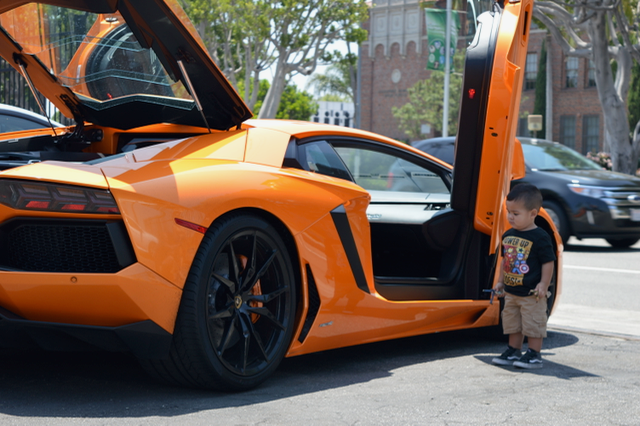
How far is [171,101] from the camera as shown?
159 inches

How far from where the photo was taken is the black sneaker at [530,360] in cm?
443

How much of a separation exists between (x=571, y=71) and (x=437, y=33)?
1963 centimetres

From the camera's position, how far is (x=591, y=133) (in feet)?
151

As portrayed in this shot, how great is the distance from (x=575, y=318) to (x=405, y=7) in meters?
50.8

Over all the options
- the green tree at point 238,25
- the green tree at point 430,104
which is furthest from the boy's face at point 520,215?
the green tree at point 430,104

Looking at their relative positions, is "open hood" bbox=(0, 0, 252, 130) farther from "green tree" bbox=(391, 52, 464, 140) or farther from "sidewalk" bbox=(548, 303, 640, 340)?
"green tree" bbox=(391, 52, 464, 140)

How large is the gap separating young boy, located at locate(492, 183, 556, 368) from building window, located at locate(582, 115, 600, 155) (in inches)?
1717

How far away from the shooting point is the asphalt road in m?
3.31

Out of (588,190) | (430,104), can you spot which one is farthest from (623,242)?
(430,104)

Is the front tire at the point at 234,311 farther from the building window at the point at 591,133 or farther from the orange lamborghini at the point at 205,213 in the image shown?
the building window at the point at 591,133

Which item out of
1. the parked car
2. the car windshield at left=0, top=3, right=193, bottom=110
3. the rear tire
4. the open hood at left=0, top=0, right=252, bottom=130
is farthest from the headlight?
the car windshield at left=0, top=3, right=193, bottom=110

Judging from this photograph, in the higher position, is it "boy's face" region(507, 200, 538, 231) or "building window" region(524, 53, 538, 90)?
"building window" region(524, 53, 538, 90)

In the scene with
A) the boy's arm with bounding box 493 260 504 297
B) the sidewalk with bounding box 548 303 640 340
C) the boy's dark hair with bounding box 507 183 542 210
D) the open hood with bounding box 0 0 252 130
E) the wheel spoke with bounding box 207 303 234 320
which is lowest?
the sidewalk with bounding box 548 303 640 340

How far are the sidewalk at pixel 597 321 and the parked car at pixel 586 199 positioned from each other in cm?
474
